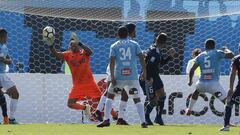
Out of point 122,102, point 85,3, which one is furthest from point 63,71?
point 122,102

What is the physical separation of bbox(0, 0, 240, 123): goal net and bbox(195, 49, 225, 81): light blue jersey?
2.69 m

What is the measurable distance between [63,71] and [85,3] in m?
3.62

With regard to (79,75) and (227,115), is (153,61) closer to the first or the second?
(79,75)

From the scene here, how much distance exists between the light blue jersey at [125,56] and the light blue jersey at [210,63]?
2.38 meters

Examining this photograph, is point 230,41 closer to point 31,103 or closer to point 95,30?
point 95,30

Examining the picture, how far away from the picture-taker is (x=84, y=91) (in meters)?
16.6

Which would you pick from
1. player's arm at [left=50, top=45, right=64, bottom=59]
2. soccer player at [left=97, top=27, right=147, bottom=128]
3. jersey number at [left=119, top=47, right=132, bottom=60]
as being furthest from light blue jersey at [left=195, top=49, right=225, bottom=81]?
player's arm at [left=50, top=45, right=64, bottom=59]

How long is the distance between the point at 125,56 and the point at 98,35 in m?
9.26

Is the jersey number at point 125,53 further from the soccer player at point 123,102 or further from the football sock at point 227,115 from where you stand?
the football sock at point 227,115

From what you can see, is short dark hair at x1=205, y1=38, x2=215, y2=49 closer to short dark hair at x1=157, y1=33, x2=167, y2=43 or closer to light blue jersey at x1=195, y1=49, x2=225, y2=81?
light blue jersey at x1=195, y1=49, x2=225, y2=81

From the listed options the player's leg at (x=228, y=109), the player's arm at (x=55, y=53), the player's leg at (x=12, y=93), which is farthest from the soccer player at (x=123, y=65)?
the player's leg at (x=12, y=93)

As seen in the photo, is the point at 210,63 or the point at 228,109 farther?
the point at 210,63

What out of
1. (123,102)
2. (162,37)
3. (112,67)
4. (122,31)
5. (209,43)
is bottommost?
(123,102)

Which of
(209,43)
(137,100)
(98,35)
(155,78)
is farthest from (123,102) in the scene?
(98,35)
